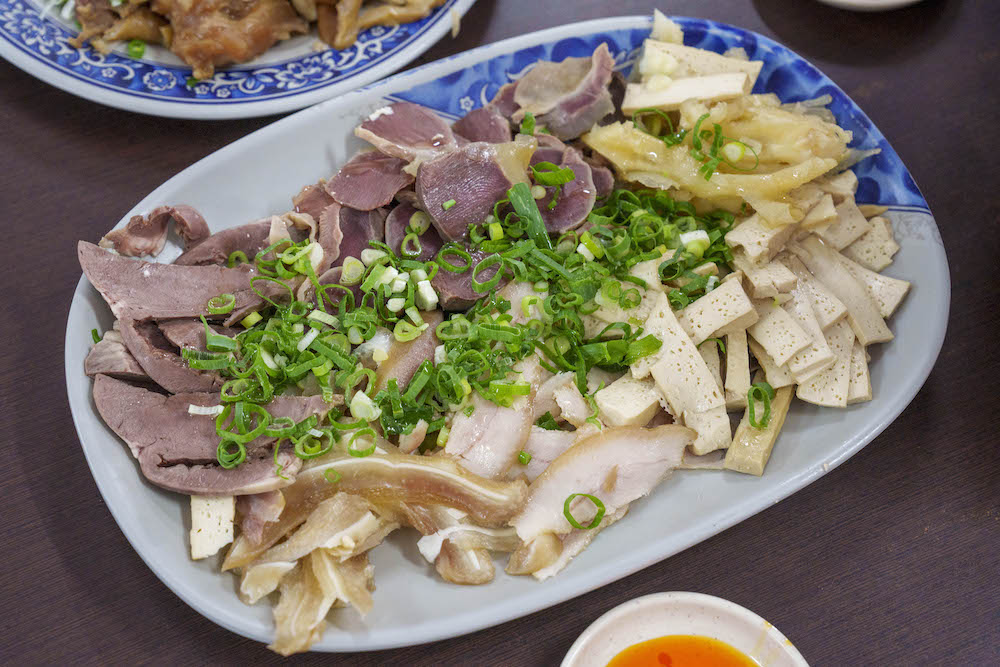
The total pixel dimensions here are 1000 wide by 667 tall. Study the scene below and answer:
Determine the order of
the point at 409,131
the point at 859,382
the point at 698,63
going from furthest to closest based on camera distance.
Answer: the point at 698,63 → the point at 409,131 → the point at 859,382

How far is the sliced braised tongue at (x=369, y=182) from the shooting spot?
2566 millimetres

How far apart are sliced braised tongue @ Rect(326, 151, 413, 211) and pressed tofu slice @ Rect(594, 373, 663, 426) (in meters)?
0.96

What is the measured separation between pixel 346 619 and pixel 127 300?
1.16 meters

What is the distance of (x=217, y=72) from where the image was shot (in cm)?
295

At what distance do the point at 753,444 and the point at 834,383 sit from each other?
33 centimetres

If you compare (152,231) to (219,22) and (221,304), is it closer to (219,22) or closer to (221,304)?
(221,304)

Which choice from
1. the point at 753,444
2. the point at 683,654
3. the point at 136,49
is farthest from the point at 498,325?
the point at 136,49

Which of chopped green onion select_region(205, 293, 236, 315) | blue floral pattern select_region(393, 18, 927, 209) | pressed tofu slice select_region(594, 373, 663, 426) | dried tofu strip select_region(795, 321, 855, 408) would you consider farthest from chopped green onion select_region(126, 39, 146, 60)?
dried tofu strip select_region(795, 321, 855, 408)

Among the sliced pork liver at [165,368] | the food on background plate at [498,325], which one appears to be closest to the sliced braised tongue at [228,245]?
the food on background plate at [498,325]

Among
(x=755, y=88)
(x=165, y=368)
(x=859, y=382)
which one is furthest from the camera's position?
(x=755, y=88)

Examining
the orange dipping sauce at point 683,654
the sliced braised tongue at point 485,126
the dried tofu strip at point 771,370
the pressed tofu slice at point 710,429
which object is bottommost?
the orange dipping sauce at point 683,654


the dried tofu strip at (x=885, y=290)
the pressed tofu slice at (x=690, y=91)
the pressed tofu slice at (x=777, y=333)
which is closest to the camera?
the pressed tofu slice at (x=777, y=333)

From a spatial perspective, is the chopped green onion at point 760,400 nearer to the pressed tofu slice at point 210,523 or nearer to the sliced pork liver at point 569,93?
the sliced pork liver at point 569,93

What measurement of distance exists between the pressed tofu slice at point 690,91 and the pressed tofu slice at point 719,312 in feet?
2.18
